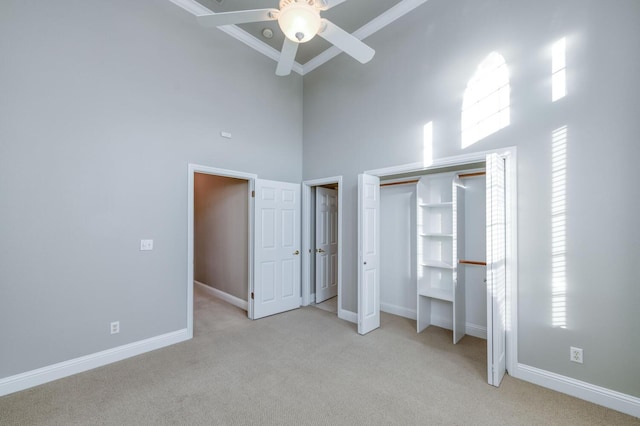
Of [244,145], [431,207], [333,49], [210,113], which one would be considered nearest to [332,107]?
[333,49]

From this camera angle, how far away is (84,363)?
8.79 ft

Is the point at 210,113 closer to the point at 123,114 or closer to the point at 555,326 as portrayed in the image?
the point at 123,114

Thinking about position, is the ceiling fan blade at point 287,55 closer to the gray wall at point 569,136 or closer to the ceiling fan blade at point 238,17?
the ceiling fan blade at point 238,17

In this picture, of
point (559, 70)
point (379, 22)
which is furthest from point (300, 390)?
point (379, 22)

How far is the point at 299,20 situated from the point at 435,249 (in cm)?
339

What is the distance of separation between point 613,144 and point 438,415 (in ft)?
8.48

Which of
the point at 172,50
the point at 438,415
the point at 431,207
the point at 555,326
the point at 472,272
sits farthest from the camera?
the point at 431,207

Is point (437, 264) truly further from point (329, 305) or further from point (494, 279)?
point (329, 305)

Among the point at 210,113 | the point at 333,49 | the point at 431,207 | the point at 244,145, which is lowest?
the point at 431,207

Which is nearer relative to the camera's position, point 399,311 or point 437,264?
point 437,264

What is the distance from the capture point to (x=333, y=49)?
4.33 m

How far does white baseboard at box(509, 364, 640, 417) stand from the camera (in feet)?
6.83

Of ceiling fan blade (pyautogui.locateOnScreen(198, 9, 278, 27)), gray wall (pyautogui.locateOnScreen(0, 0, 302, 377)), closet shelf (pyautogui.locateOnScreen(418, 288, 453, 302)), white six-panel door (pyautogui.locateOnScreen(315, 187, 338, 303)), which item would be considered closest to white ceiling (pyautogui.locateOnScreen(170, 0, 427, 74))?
gray wall (pyautogui.locateOnScreen(0, 0, 302, 377))

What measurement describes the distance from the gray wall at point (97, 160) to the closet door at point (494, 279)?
3322 millimetres
